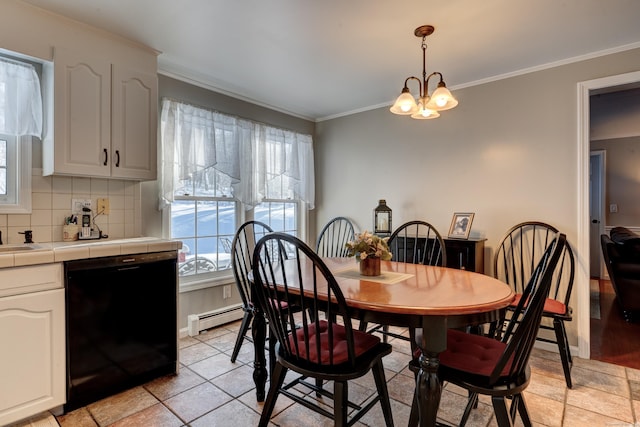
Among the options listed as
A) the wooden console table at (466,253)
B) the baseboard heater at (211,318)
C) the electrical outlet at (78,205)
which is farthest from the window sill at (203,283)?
the wooden console table at (466,253)

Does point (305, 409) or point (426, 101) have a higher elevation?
point (426, 101)

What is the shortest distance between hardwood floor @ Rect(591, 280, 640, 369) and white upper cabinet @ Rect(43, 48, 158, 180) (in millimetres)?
3841

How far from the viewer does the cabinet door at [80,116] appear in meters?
2.13

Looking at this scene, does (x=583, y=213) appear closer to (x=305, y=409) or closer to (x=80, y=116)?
(x=305, y=409)

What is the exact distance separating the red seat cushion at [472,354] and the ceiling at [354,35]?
1866 mm

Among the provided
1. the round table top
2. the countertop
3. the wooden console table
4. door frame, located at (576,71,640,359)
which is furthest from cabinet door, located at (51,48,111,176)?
door frame, located at (576,71,640,359)

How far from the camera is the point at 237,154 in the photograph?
334 cm

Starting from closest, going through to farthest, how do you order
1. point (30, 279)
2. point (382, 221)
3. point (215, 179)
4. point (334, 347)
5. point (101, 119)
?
point (334, 347) < point (30, 279) < point (101, 119) < point (215, 179) < point (382, 221)

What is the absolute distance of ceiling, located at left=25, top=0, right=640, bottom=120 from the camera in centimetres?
200

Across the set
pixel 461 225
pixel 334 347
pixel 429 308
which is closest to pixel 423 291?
pixel 429 308

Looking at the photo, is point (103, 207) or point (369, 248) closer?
point (369, 248)

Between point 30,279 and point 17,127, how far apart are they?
1.00m

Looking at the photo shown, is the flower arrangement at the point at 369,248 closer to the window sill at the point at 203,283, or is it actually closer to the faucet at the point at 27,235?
the window sill at the point at 203,283

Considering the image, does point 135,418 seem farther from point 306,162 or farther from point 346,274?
point 306,162
